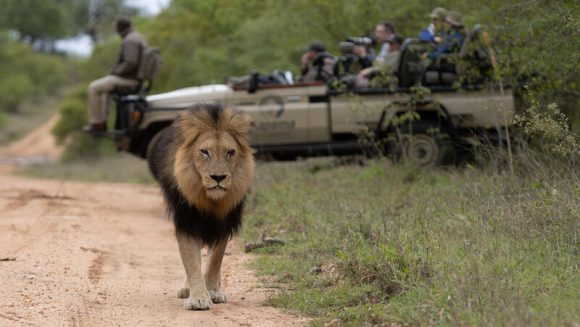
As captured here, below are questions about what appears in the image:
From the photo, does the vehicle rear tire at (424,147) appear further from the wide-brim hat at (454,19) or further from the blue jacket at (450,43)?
the wide-brim hat at (454,19)

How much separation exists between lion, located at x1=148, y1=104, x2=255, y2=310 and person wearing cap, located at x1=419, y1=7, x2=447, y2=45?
559cm

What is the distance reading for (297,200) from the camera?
36.6 ft

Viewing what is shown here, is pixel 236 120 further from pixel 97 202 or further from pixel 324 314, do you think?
pixel 97 202

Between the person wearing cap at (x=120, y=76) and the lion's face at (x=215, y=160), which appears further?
the person wearing cap at (x=120, y=76)

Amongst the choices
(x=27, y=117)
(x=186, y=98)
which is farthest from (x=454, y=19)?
(x=27, y=117)

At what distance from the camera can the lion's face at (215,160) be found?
6.57 metres

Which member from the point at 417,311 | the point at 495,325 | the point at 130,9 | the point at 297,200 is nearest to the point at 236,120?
the point at 417,311

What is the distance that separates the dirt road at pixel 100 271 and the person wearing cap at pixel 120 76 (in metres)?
1.29

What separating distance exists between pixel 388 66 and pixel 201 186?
20.2 feet

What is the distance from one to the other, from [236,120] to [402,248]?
57.6 inches

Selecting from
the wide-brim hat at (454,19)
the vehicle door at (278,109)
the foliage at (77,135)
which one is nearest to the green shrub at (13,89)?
the foliage at (77,135)

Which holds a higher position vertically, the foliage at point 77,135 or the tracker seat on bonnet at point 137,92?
the tracker seat on bonnet at point 137,92

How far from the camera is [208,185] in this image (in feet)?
21.5

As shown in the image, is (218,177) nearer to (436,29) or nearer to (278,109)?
(436,29)
